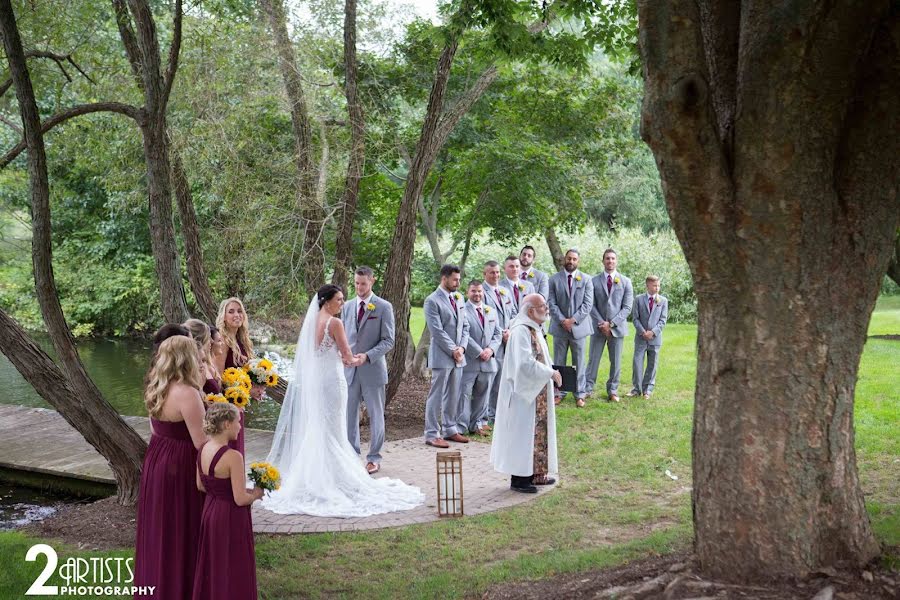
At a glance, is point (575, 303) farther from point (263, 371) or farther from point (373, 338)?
point (263, 371)

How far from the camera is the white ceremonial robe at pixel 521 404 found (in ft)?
27.1

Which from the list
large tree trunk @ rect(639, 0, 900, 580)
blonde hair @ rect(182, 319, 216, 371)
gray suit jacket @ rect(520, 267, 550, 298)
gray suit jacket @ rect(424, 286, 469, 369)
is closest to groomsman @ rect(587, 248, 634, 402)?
Result: gray suit jacket @ rect(520, 267, 550, 298)

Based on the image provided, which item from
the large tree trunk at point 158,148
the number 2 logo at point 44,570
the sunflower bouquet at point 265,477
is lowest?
the number 2 logo at point 44,570

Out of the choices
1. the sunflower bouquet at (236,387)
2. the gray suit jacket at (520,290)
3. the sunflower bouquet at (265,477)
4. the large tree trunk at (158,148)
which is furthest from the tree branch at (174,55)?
the gray suit jacket at (520,290)

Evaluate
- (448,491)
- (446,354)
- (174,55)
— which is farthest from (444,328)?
(174,55)

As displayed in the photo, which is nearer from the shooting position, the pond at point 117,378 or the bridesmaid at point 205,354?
the bridesmaid at point 205,354

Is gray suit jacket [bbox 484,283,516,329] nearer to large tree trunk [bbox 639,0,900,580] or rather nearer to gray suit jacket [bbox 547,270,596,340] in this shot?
gray suit jacket [bbox 547,270,596,340]

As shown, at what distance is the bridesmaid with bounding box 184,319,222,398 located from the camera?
22.0 feet

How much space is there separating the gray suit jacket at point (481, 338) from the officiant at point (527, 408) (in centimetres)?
245

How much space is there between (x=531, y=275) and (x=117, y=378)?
10452mm

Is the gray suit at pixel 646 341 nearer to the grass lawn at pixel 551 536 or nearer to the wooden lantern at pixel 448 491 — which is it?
the grass lawn at pixel 551 536

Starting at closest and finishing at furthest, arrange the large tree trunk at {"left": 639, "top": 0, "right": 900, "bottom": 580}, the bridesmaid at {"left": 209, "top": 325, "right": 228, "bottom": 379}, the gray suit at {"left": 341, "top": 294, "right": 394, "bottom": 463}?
1. the large tree trunk at {"left": 639, "top": 0, "right": 900, "bottom": 580}
2. the bridesmaid at {"left": 209, "top": 325, "right": 228, "bottom": 379}
3. the gray suit at {"left": 341, "top": 294, "right": 394, "bottom": 463}

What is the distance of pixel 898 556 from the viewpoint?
16.1ft

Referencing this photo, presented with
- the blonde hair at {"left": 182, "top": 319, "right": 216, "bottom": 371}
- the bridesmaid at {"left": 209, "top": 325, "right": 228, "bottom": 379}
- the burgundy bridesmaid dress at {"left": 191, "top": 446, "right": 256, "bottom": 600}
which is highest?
the blonde hair at {"left": 182, "top": 319, "right": 216, "bottom": 371}
